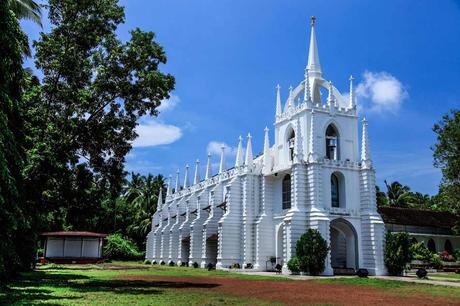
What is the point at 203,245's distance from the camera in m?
47.5

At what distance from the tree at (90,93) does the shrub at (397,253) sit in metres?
22.4

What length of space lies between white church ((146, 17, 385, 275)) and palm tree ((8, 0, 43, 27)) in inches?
880

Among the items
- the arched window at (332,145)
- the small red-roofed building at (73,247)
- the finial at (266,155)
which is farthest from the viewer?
the small red-roofed building at (73,247)

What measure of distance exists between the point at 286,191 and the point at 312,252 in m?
8.48

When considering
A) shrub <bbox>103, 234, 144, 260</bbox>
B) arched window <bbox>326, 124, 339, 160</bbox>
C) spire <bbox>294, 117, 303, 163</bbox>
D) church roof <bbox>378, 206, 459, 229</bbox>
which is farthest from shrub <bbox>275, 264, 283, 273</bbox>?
shrub <bbox>103, 234, 144, 260</bbox>

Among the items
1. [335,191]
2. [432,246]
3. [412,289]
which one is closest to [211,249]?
[335,191]

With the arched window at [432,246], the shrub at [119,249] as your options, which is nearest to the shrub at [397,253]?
the arched window at [432,246]

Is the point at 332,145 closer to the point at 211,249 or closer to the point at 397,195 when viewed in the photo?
the point at 211,249

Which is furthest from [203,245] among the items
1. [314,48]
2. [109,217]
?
[109,217]

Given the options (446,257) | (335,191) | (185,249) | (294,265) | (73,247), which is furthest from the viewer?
(73,247)

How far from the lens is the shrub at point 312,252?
34250 millimetres

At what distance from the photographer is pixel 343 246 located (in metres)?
42.0

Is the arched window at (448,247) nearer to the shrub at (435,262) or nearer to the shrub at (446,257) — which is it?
the shrub at (446,257)

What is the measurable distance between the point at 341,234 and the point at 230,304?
28.5m
